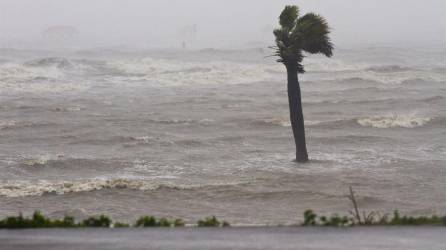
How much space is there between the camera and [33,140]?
31812mm

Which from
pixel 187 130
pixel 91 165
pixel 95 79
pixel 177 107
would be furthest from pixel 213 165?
pixel 95 79

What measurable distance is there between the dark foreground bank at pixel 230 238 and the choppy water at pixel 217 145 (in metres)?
6.75

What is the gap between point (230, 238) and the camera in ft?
34.8

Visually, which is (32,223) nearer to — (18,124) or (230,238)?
(230,238)

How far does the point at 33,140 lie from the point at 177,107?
43.6ft

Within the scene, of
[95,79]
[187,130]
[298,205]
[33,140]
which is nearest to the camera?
[298,205]

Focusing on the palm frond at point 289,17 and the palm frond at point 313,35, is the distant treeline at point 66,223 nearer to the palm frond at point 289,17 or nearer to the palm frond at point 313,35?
the palm frond at point 313,35

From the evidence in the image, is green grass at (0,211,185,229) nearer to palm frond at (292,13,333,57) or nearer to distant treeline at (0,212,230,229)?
distant treeline at (0,212,230,229)

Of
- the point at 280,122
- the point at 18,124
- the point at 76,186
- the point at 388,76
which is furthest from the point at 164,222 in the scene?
the point at 388,76

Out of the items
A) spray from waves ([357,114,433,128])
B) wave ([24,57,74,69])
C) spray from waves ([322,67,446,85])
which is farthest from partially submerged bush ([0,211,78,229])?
wave ([24,57,74,69])

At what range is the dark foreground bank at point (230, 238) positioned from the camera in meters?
10.1

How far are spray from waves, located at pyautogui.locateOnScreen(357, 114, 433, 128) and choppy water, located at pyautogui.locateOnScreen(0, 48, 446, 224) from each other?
6 centimetres

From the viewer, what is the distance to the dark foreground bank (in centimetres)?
1010

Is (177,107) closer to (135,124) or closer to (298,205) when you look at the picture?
(135,124)
